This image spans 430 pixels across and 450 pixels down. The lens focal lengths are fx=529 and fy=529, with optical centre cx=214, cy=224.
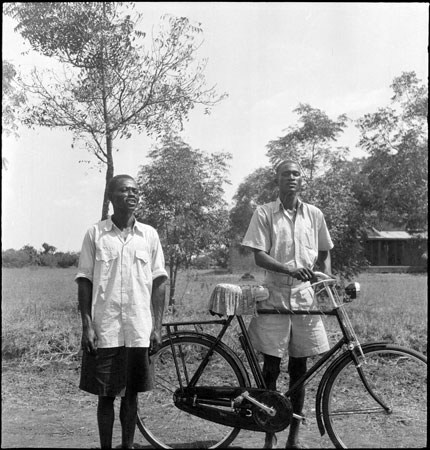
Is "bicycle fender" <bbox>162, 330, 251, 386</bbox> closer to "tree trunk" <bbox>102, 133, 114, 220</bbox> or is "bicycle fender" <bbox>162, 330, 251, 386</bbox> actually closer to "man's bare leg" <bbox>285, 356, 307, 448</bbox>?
"man's bare leg" <bbox>285, 356, 307, 448</bbox>

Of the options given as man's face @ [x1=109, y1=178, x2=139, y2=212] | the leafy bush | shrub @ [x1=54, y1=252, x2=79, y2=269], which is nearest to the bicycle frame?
man's face @ [x1=109, y1=178, x2=139, y2=212]

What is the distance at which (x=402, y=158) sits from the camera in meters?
8.46

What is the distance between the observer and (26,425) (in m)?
4.40

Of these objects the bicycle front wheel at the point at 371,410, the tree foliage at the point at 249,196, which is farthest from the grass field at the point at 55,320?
the bicycle front wheel at the point at 371,410

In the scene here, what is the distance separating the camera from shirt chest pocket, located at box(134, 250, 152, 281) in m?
3.51

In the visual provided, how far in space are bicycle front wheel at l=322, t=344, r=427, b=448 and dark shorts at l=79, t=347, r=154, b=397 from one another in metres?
1.29

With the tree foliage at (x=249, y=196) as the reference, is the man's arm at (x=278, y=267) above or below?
below

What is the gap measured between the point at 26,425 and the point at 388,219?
7.28 m

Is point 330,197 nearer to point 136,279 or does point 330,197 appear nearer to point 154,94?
point 154,94

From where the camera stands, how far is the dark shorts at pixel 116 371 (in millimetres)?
3377

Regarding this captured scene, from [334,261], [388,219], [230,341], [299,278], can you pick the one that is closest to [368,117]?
[388,219]

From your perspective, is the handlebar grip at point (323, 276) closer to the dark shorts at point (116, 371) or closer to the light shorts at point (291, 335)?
the light shorts at point (291, 335)

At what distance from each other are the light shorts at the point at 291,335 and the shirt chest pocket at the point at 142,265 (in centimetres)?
92

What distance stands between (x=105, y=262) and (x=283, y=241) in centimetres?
130
